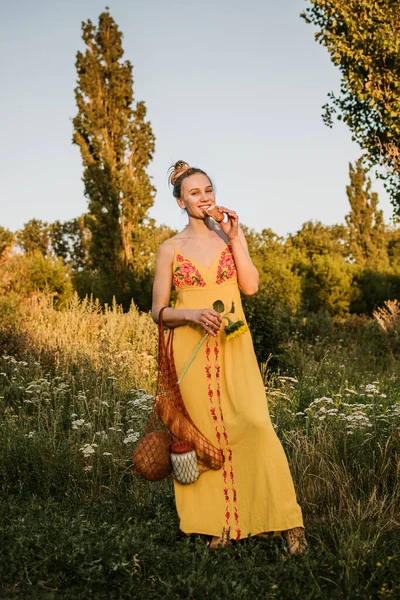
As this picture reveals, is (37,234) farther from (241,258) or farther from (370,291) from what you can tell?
(241,258)

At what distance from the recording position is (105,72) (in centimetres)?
1991

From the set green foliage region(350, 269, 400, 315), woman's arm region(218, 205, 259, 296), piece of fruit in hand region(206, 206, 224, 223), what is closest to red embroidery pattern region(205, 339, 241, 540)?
woman's arm region(218, 205, 259, 296)

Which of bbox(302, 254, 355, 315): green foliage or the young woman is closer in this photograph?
the young woman

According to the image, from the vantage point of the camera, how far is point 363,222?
103 feet

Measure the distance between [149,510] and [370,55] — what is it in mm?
11182

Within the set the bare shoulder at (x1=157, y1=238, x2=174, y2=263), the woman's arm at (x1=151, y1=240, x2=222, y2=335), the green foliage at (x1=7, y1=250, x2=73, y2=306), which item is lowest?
the woman's arm at (x1=151, y1=240, x2=222, y2=335)

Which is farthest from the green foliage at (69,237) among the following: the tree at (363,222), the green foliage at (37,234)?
the tree at (363,222)

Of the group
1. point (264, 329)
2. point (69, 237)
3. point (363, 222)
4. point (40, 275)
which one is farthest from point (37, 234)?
point (264, 329)

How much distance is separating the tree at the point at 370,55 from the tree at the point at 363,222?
693 inches

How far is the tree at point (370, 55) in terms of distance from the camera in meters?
12.3

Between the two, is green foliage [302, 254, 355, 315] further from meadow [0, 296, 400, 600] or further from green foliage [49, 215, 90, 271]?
green foliage [49, 215, 90, 271]

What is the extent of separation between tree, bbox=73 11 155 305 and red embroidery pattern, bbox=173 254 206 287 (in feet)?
49.0

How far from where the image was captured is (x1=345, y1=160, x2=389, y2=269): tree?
102 feet

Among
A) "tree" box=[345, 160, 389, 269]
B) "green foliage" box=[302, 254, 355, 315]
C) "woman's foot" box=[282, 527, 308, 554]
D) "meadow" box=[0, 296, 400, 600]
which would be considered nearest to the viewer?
"meadow" box=[0, 296, 400, 600]
